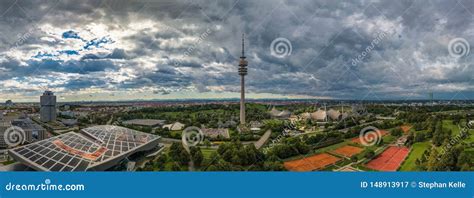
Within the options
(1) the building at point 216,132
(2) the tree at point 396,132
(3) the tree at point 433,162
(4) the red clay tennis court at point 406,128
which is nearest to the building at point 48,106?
(1) the building at point 216,132

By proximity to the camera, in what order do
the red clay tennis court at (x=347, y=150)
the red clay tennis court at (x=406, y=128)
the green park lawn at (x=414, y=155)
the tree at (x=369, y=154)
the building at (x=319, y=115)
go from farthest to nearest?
the building at (x=319, y=115) → the red clay tennis court at (x=406, y=128) → the red clay tennis court at (x=347, y=150) → the tree at (x=369, y=154) → the green park lawn at (x=414, y=155)

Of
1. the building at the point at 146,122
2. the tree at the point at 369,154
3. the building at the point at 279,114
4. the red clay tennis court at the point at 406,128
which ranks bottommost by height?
the tree at the point at 369,154

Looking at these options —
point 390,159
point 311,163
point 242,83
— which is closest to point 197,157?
point 311,163

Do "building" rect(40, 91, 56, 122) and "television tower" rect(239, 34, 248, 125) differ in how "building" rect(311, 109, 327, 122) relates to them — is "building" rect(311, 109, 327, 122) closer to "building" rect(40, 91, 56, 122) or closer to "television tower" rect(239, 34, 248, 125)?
"television tower" rect(239, 34, 248, 125)

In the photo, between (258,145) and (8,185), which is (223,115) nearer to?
(258,145)

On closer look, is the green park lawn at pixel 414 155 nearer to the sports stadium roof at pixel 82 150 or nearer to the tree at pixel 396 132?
the tree at pixel 396 132

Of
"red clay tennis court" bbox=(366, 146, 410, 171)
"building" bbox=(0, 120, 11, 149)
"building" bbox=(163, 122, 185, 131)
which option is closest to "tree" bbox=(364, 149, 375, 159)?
"red clay tennis court" bbox=(366, 146, 410, 171)
